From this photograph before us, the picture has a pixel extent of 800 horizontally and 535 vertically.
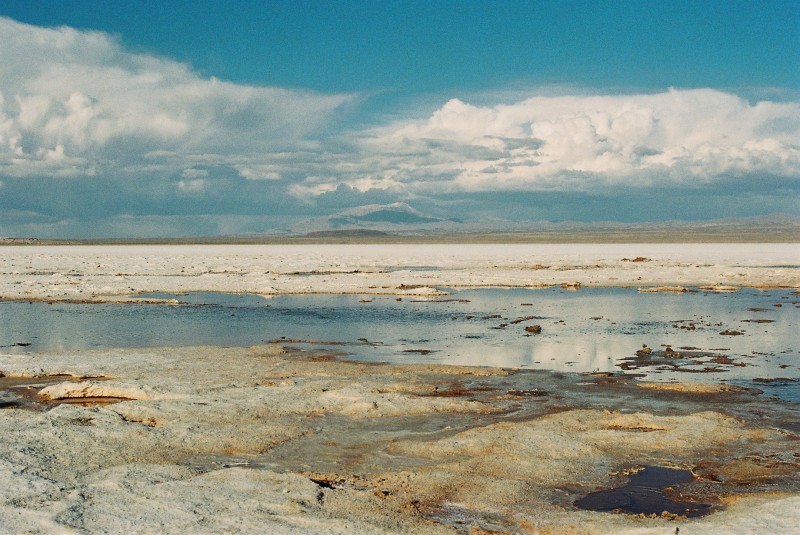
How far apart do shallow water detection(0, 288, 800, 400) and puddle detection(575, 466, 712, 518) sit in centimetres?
615

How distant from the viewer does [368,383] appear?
15.2 m

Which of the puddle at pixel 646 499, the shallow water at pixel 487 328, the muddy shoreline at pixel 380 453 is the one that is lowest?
the puddle at pixel 646 499

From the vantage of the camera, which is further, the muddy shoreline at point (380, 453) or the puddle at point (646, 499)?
the puddle at point (646, 499)

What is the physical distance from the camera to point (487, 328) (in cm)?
2481

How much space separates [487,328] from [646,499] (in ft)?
52.1

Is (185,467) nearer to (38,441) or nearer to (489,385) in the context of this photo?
(38,441)

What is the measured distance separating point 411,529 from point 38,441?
18.4ft

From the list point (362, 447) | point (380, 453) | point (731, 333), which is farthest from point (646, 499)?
point (731, 333)

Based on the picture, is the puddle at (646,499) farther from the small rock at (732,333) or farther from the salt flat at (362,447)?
the small rock at (732,333)

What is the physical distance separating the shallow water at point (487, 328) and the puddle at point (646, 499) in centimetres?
615

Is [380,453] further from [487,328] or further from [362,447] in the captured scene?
[487,328]

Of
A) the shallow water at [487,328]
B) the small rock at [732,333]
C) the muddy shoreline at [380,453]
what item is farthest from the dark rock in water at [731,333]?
the muddy shoreline at [380,453]

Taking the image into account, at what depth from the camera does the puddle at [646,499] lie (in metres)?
8.61

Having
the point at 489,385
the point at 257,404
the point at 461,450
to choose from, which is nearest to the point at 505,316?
the point at 489,385
